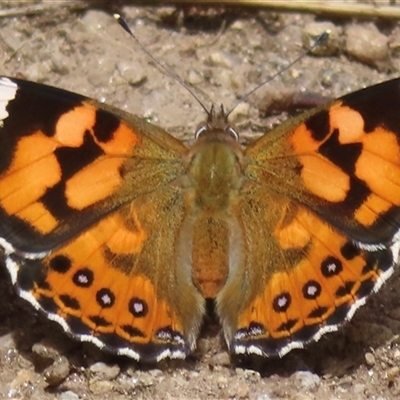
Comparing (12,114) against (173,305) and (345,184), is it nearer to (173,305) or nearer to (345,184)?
(173,305)

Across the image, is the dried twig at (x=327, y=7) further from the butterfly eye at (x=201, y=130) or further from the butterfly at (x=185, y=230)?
the butterfly at (x=185, y=230)

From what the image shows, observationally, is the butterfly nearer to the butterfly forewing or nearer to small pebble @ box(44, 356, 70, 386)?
the butterfly forewing

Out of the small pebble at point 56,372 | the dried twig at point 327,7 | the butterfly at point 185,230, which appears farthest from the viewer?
the dried twig at point 327,7

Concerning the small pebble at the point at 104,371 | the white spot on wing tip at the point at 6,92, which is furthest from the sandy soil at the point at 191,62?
the white spot on wing tip at the point at 6,92

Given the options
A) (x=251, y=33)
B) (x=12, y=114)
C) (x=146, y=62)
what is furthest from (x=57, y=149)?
(x=251, y=33)

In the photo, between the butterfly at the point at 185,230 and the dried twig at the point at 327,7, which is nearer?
the butterfly at the point at 185,230

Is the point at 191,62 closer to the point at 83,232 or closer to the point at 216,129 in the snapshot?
the point at 216,129

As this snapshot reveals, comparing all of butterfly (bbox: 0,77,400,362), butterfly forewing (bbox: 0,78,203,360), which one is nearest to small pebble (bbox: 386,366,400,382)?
butterfly (bbox: 0,77,400,362)

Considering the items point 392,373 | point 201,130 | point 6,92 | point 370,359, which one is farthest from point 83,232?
point 392,373
